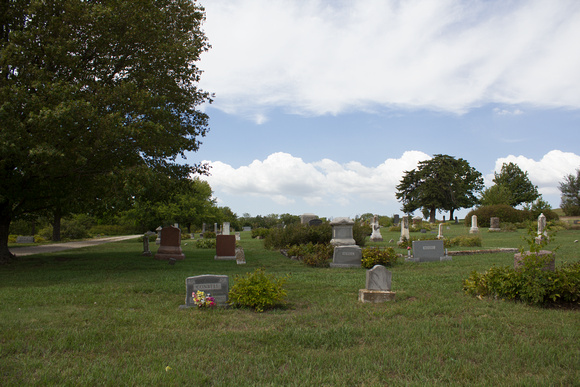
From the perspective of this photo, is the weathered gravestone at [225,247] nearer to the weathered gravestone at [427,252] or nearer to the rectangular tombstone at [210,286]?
the weathered gravestone at [427,252]

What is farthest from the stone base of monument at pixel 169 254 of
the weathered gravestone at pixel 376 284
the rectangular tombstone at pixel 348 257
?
the weathered gravestone at pixel 376 284

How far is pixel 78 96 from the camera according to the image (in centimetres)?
1338

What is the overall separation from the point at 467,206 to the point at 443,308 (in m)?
60.4

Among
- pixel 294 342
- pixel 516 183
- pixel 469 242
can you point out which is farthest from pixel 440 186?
pixel 294 342

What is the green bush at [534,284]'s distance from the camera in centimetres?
672

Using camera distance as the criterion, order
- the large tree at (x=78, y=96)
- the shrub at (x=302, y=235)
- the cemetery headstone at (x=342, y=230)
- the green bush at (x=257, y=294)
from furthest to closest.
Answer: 1. the shrub at (x=302, y=235)
2. the cemetery headstone at (x=342, y=230)
3. the large tree at (x=78, y=96)
4. the green bush at (x=257, y=294)

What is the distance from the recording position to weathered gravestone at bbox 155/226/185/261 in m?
17.9

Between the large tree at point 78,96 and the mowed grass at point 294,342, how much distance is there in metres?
5.68

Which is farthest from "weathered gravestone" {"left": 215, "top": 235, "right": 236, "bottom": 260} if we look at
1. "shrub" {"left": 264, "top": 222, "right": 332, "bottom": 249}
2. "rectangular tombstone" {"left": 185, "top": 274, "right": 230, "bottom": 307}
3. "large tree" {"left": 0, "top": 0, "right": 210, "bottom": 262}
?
"rectangular tombstone" {"left": 185, "top": 274, "right": 230, "bottom": 307}

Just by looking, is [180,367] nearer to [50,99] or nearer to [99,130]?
[99,130]

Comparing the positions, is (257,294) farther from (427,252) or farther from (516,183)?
(516,183)

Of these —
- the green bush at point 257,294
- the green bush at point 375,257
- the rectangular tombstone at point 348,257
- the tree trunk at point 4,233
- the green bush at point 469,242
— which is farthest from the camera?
the green bush at point 469,242

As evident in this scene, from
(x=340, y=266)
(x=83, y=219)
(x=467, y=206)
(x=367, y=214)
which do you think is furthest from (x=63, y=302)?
(x=467, y=206)

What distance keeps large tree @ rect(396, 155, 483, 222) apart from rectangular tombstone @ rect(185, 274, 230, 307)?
55265 mm
